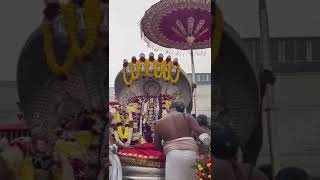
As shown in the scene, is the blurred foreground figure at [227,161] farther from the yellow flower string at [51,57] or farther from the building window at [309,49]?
the yellow flower string at [51,57]

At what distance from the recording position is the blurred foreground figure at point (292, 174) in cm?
312

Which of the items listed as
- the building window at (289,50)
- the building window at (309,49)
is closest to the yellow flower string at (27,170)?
the building window at (289,50)

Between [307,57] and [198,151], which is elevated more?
[307,57]

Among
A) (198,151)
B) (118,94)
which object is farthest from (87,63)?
(198,151)

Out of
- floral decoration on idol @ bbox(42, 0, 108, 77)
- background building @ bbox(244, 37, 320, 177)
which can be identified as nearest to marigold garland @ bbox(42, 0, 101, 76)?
floral decoration on idol @ bbox(42, 0, 108, 77)

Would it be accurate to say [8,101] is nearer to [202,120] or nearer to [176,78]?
[176,78]

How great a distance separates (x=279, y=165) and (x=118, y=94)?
3.11 feet

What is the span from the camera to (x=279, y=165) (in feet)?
10.2

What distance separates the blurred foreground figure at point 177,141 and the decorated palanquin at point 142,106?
3cm

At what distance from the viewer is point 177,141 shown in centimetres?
319

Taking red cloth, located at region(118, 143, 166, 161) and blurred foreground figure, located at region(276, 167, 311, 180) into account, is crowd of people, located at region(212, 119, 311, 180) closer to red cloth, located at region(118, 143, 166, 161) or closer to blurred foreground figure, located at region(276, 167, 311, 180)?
blurred foreground figure, located at region(276, 167, 311, 180)

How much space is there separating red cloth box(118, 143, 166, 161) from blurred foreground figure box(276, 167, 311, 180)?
0.64 meters

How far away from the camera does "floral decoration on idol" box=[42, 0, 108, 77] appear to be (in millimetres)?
3234

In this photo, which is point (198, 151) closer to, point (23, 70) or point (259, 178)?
point (259, 178)
